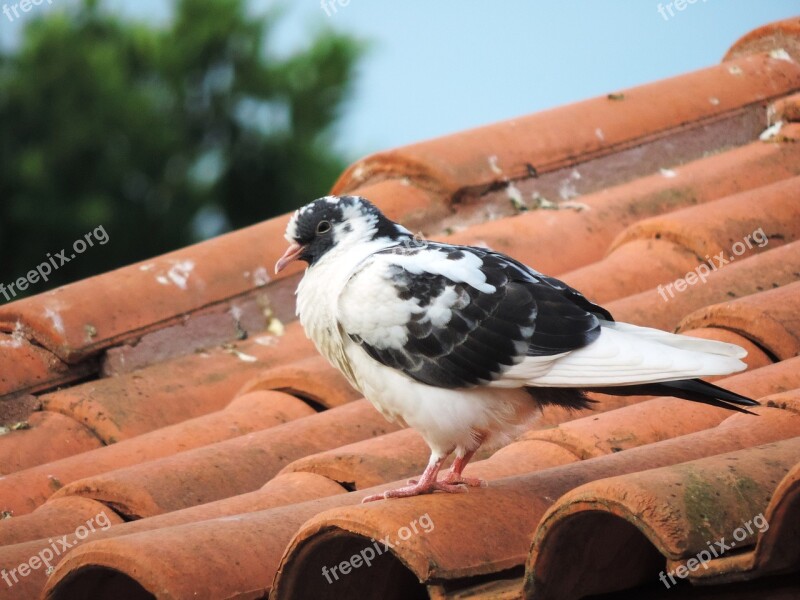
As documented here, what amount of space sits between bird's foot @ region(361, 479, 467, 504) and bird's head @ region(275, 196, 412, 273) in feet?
2.62

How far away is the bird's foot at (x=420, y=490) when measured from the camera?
283 cm

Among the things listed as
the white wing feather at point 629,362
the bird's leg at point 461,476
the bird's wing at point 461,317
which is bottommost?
the bird's leg at point 461,476

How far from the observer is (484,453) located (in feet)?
12.4

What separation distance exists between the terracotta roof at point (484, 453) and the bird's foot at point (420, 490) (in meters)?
0.11

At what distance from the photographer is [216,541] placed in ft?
8.84

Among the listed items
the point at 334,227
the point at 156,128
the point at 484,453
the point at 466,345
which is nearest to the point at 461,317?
the point at 466,345

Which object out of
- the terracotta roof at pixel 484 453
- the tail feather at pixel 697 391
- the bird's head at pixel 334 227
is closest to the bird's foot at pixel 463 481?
the terracotta roof at pixel 484 453

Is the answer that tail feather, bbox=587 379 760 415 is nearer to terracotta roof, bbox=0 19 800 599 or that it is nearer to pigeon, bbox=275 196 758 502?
pigeon, bbox=275 196 758 502

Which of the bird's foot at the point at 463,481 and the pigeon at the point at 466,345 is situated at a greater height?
the pigeon at the point at 466,345

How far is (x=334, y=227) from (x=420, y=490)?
910mm

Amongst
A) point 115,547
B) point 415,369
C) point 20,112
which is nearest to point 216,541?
point 115,547

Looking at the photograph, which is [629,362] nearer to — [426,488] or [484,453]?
[426,488]

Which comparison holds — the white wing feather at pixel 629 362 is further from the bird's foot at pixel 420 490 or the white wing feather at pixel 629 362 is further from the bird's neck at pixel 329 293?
the bird's neck at pixel 329 293

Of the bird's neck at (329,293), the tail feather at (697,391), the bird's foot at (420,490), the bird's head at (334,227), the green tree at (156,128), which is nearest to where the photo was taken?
the tail feather at (697,391)
